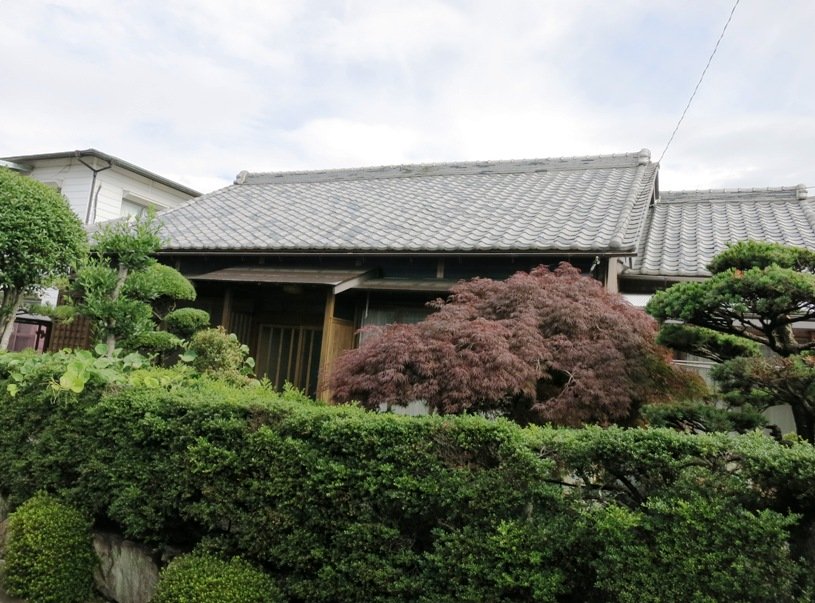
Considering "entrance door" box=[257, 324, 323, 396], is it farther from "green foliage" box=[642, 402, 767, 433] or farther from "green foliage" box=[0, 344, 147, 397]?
"green foliage" box=[642, 402, 767, 433]

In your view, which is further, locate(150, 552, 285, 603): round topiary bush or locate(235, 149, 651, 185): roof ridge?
locate(235, 149, 651, 185): roof ridge

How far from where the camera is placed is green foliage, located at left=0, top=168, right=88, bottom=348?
7.27 meters

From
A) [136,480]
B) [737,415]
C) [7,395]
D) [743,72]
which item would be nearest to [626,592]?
[737,415]

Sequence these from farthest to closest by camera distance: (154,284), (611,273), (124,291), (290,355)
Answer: (290,355) < (611,273) < (154,284) < (124,291)

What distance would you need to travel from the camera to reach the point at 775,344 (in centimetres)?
468

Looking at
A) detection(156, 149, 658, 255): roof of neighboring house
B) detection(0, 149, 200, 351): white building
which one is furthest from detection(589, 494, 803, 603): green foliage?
detection(0, 149, 200, 351): white building

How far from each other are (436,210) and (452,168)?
11.2ft

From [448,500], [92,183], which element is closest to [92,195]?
[92,183]

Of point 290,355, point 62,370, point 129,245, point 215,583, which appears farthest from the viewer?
point 290,355

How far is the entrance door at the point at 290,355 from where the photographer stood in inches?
389

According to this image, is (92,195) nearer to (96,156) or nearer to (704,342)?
(96,156)

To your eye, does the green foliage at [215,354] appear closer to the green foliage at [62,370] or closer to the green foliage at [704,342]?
the green foliage at [62,370]

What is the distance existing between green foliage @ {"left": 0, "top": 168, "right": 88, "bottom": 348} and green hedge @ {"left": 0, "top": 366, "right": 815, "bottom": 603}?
3.71 m

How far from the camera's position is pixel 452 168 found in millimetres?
14016
